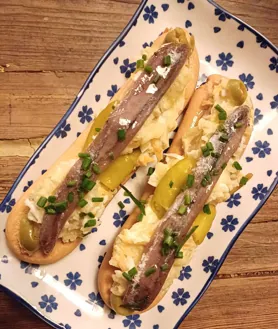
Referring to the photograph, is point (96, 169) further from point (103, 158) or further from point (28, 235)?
point (28, 235)

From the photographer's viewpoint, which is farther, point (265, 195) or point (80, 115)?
point (265, 195)

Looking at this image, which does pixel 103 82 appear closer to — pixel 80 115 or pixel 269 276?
pixel 80 115

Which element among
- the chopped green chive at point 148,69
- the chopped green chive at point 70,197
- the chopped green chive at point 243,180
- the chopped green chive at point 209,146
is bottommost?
the chopped green chive at point 70,197

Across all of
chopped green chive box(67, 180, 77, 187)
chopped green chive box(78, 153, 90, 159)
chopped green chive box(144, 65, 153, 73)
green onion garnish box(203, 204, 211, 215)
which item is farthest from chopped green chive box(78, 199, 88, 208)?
chopped green chive box(144, 65, 153, 73)

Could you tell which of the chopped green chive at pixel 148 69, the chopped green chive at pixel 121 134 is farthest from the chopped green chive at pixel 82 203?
the chopped green chive at pixel 148 69

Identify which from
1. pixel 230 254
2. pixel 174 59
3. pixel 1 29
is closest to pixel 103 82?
pixel 174 59

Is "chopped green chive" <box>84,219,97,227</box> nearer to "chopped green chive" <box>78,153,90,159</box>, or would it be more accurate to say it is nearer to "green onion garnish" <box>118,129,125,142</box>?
"chopped green chive" <box>78,153,90,159</box>

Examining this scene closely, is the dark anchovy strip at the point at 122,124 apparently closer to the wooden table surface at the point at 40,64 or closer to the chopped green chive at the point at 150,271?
the wooden table surface at the point at 40,64
